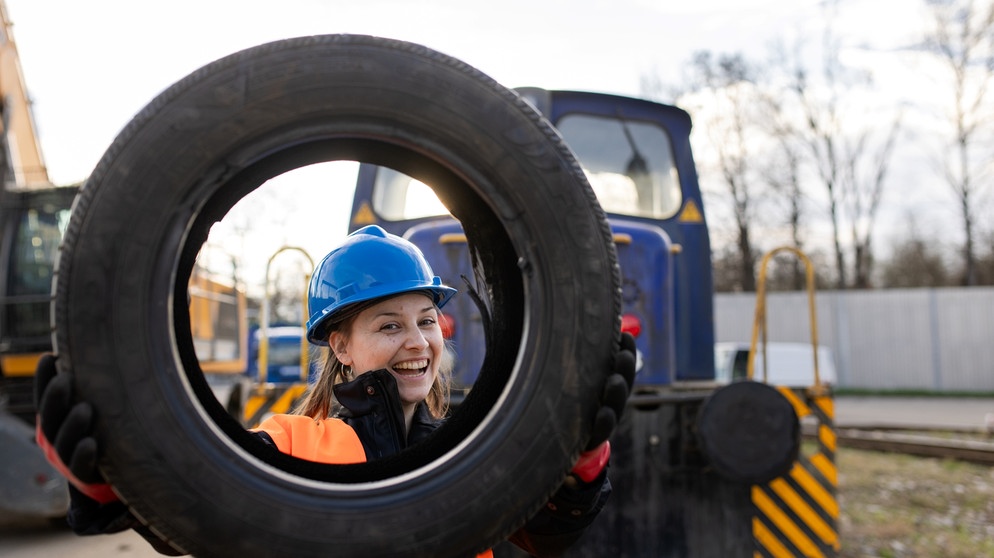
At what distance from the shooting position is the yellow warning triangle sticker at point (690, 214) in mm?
5090

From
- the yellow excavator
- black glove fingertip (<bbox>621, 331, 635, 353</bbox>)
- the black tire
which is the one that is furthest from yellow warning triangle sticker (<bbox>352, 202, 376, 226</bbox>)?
the yellow excavator

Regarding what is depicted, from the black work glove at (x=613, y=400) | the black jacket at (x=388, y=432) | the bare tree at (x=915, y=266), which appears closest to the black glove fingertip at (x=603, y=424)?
the black work glove at (x=613, y=400)

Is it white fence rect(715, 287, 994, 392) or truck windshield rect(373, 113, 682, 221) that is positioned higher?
truck windshield rect(373, 113, 682, 221)

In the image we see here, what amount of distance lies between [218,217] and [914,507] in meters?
7.49

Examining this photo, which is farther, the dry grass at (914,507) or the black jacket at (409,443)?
the dry grass at (914,507)

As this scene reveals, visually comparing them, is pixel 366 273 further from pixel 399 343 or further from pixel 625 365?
pixel 625 365

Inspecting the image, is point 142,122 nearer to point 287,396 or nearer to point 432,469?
point 432,469

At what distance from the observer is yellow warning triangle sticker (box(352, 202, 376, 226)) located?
4.67m

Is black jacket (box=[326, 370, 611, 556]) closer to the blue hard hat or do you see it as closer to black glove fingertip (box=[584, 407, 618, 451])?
the blue hard hat

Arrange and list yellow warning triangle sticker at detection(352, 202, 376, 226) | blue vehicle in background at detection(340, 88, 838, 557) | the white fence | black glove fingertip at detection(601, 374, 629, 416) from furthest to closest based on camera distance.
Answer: the white fence, yellow warning triangle sticker at detection(352, 202, 376, 226), blue vehicle in background at detection(340, 88, 838, 557), black glove fingertip at detection(601, 374, 629, 416)

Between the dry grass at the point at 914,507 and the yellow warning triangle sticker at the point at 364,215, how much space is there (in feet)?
13.2

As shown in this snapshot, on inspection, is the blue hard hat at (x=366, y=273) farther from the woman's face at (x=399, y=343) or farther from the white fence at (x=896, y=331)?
the white fence at (x=896, y=331)

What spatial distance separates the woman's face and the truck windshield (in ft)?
9.82

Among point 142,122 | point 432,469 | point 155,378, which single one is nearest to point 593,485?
point 432,469
